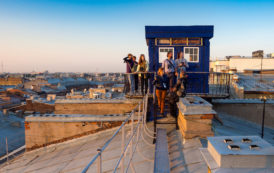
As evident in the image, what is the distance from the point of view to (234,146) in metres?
2.54

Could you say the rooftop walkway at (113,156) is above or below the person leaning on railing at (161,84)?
below

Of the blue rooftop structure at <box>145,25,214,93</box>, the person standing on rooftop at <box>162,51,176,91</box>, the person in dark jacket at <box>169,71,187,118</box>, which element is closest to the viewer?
the person in dark jacket at <box>169,71,187,118</box>

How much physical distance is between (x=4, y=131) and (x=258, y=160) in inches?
1007

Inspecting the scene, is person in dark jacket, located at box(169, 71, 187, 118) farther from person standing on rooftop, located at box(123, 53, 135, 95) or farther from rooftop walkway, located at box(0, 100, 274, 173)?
person standing on rooftop, located at box(123, 53, 135, 95)

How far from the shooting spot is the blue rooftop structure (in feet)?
33.4

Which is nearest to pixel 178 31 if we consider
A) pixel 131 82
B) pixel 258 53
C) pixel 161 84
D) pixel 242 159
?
pixel 131 82

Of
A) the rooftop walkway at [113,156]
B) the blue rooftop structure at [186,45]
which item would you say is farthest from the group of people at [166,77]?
the blue rooftop structure at [186,45]

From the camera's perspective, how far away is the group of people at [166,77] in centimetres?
724

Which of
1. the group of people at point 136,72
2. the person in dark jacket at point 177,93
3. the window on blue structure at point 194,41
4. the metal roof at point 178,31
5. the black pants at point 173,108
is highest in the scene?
the metal roof at point 178,31

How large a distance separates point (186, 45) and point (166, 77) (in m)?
3.52

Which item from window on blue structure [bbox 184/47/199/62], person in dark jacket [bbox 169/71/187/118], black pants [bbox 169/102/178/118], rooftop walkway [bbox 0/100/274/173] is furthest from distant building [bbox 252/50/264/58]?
black pants [bbox 169/102/178/118]

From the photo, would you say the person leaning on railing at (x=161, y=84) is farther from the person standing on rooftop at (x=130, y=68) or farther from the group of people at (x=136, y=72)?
the person standing on rooftop at (x=130, y=68)

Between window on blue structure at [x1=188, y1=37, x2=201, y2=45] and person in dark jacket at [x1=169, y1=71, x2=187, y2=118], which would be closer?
person in dark jacket at [x1=169, y1=71, x2=187, y2=118]

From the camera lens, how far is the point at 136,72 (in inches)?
367
